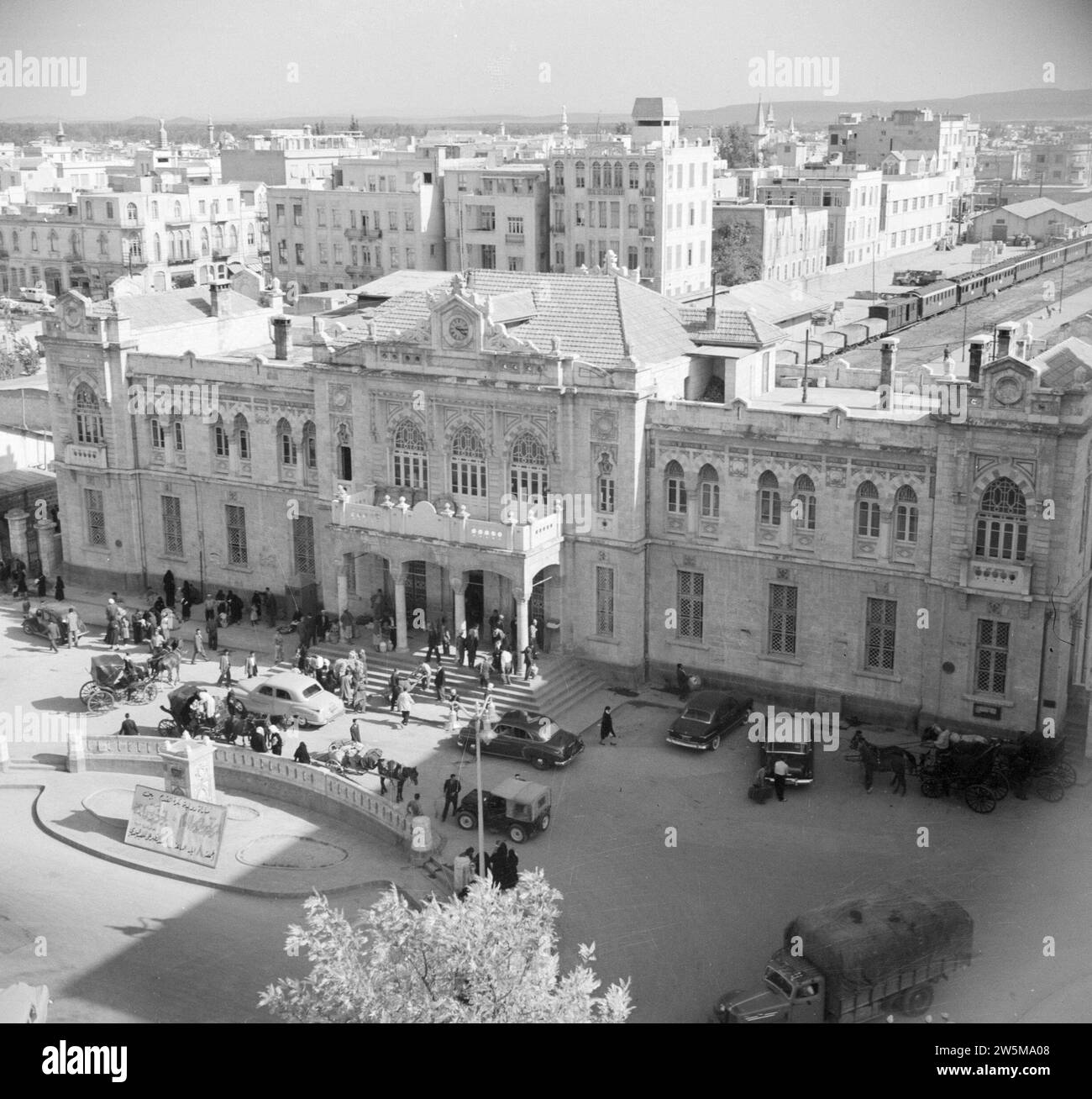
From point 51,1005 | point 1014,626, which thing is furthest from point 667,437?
point 51,1005

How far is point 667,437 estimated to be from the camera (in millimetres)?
46000

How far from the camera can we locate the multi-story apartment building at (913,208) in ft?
439

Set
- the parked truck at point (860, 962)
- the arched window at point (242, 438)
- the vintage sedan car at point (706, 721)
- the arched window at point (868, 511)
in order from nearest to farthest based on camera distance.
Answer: the parked truck at point (860, 962)
the vintage sedan car at point (706, 721)
the arched window at point (868, 511)
the arched window at point (242, 438)

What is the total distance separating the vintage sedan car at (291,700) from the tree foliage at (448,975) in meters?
20.7

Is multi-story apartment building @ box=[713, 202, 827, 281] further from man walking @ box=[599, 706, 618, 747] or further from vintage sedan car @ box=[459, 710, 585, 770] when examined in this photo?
vintage sedan car @ box=[459, 710, 585, 770]

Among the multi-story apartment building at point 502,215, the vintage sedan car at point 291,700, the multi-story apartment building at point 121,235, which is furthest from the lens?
the multi-story apartment building at point 121,235

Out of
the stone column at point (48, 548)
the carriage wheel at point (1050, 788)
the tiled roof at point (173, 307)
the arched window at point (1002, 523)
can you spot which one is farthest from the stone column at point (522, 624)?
the stone column at point (48, 548)

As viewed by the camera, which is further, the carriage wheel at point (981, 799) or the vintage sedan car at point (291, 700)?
the vintage sedan car at point (291, 700)

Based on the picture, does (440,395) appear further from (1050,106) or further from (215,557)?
(1050,106)

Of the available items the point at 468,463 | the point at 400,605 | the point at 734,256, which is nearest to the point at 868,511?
the point at 468,463

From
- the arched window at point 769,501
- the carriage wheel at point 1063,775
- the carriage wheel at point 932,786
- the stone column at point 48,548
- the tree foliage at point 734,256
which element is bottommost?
the carriage wheel at point 932,786

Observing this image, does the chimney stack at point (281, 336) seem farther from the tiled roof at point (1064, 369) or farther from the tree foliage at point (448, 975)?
the tree foliage at point (448, 975)

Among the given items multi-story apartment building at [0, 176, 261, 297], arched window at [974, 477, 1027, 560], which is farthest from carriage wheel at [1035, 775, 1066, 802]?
multi-story apartment building at [0, 176, 261, 297]
